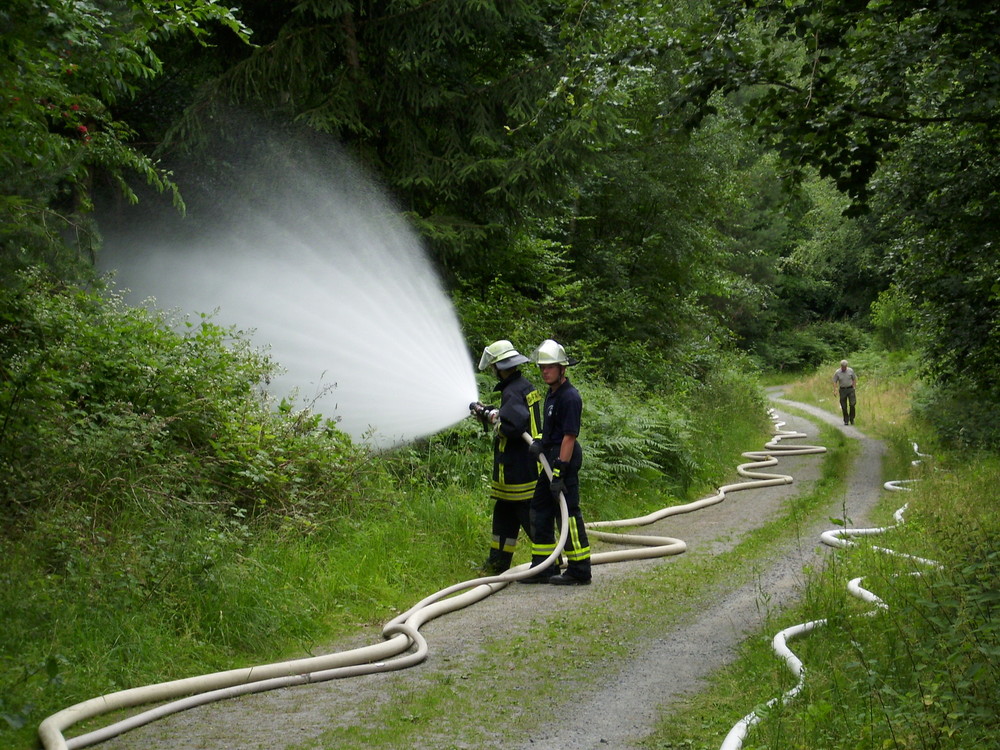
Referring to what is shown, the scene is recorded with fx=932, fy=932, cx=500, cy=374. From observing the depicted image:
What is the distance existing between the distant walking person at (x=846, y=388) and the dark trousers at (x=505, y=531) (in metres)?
17.8

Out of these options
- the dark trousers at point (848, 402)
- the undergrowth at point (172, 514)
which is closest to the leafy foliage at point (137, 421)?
the undergrowth at point (172, 514)

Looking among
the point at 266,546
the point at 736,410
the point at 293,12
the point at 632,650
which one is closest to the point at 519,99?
the point at 293,12

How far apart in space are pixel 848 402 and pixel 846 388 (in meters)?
0.91

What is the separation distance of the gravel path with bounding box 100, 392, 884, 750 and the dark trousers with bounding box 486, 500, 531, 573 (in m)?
0.65

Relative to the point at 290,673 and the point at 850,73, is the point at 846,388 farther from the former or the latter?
the point at 290,673

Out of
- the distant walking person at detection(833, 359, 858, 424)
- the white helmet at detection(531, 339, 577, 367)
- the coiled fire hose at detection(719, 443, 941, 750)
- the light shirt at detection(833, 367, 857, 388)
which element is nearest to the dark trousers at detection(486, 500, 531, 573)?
the white helmet at detection(531, 339, 577, 367)

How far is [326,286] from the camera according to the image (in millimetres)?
12758

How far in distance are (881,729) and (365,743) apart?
227 centimetres

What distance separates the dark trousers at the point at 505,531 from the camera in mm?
8375

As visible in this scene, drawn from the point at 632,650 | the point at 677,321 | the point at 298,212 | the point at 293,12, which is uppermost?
the point at 293,12

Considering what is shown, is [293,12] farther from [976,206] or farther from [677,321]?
[677,321]

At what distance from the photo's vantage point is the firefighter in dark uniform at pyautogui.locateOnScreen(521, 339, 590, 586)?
309 inches

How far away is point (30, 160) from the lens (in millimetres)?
5566

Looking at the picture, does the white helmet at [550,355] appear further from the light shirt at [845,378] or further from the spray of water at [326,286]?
the light shirt at [845,378]
